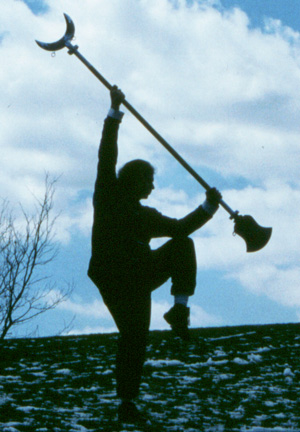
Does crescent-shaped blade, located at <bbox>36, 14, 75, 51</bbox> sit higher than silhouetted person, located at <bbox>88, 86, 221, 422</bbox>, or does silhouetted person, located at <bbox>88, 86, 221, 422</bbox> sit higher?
crescent-shaped blade, located at <bbox>36, 14, 75, 51</bbox>

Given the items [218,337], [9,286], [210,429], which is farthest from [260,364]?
[9,286]

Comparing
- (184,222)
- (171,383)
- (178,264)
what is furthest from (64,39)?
(171,383)

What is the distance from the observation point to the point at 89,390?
21.4 feet

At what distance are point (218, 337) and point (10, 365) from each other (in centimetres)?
372

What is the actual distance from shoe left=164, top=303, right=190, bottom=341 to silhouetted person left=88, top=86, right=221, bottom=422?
0.05m

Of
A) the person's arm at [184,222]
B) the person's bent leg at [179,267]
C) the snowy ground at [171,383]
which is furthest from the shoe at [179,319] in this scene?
the snowy ground at [171,383]

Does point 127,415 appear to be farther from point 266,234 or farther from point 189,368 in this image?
point 189,368

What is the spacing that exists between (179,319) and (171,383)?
107 inches

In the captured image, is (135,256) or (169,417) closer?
(135,256)

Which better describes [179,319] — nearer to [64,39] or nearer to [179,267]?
[179,267]

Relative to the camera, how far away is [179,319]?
4.44m

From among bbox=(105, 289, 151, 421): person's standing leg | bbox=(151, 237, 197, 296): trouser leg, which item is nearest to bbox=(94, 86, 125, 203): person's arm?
bbox=(151, 237, 197, 296): trouser leg

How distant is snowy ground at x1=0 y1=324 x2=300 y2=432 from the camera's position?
4.86 m

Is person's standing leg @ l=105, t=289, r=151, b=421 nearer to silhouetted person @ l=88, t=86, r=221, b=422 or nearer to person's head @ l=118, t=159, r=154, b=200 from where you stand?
silhouetted person @ l=88, t=86, r=221, b=422
